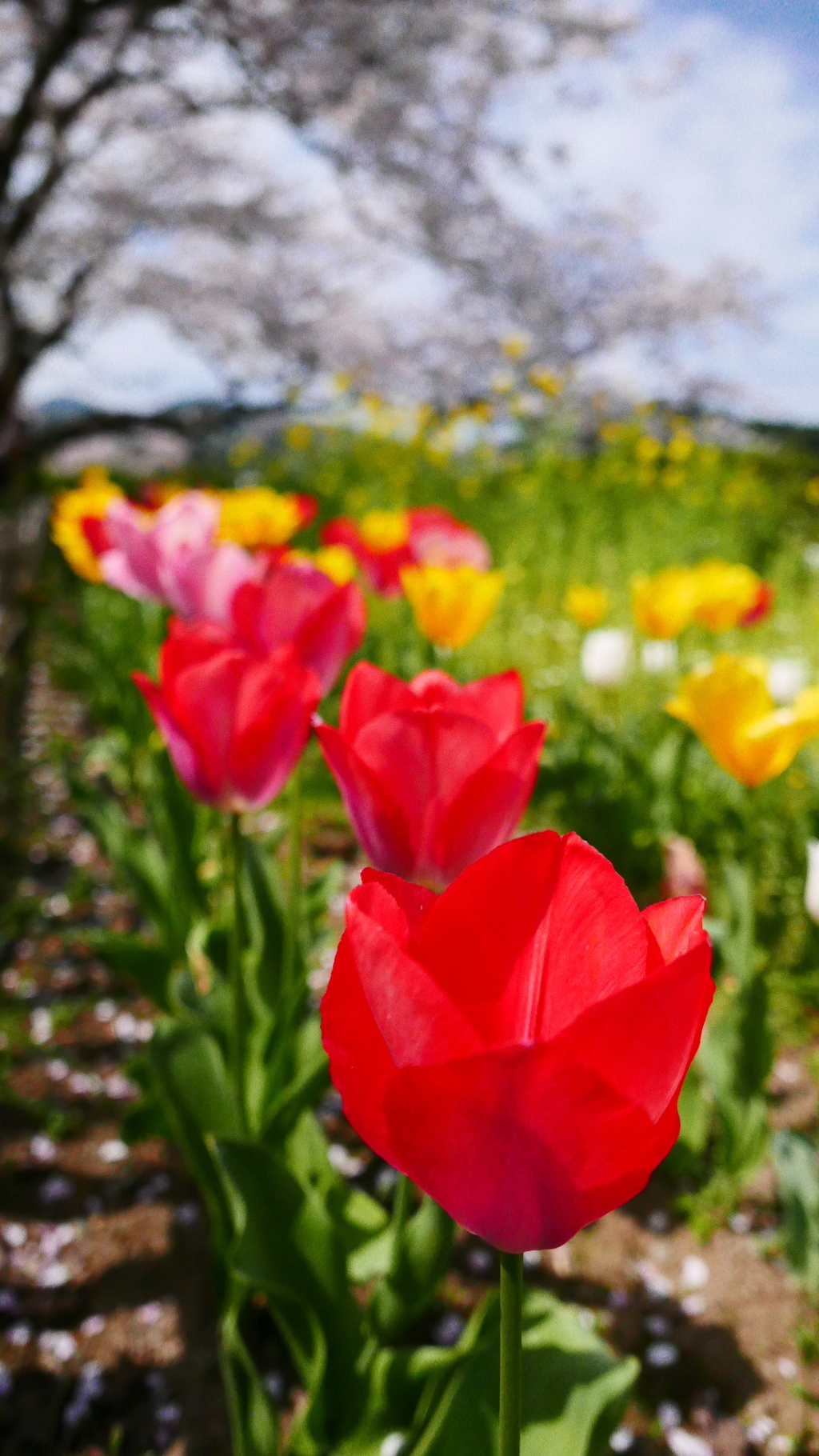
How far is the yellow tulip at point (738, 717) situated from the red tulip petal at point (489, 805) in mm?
547

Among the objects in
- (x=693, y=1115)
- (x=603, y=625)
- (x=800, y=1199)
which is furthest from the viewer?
(x=603, y=625)

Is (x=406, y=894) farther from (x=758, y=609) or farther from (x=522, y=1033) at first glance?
(x=758, y=609)

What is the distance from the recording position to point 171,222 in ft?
39.0

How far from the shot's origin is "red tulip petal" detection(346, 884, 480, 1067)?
16.3 inches

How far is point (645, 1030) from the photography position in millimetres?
395

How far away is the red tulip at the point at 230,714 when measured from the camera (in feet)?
2.97

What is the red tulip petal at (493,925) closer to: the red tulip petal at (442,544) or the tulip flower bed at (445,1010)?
the tulip flower bed at (445,1010)

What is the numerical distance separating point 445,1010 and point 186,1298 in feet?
4.12

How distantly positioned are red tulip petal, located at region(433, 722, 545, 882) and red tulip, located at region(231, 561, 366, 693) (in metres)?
0.40

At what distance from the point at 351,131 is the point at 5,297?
3.74 m

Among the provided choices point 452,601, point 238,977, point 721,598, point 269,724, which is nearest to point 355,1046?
point 269,724

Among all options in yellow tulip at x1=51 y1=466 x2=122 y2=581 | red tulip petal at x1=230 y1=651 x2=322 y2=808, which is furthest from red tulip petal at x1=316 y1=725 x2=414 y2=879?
yellow tulip at x1=51 y1=466 x2=122 y2=581

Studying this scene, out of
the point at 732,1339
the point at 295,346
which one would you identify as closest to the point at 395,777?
the point at 732,1339

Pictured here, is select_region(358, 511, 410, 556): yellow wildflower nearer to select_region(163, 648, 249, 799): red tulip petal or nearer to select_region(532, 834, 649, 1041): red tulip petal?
select_region(163, 648, 249, 799): red tulip petal
